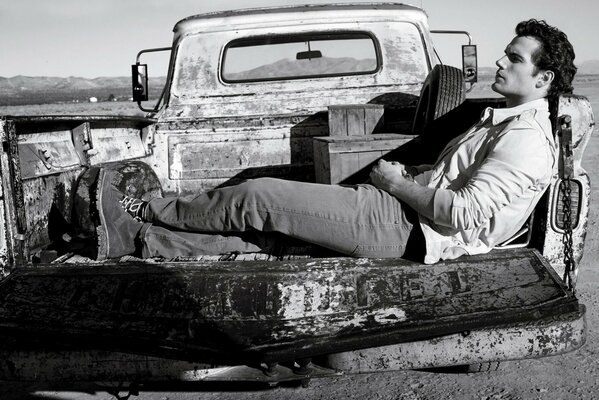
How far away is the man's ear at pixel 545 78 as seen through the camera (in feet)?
8.15

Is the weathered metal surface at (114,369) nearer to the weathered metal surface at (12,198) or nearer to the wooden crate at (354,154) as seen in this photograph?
the weathered metal surface at (12,198)

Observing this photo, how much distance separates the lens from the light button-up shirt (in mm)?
2232

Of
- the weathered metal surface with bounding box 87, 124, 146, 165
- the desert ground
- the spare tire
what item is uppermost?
the spare tire

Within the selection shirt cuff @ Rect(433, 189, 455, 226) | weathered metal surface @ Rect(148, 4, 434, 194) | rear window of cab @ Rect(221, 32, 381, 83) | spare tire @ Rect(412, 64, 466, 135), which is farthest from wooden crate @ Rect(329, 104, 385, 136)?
shirt cuff @ Rect(433, 189, 455, 226)

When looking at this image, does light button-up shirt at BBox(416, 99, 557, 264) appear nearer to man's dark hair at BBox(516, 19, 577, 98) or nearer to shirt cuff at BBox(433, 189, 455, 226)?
shirt cuff at BBox(433, 189, 455, 226)

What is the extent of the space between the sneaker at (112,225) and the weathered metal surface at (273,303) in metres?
0.25

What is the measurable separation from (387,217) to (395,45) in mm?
2414

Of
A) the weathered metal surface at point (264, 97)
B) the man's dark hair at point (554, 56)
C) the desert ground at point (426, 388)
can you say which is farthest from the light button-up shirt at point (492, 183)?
the weathered metal surface at point (264, 97)

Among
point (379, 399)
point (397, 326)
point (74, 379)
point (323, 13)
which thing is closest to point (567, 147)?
point (397, 326)

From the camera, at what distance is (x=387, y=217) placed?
8.16 ft

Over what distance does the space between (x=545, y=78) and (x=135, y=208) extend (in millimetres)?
1980

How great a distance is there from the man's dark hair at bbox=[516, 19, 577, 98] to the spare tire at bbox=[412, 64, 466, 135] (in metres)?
0.80

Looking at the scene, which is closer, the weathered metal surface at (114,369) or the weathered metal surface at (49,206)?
the weathered metal surface at (114,369)

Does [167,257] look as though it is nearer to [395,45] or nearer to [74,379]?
[74,379]
